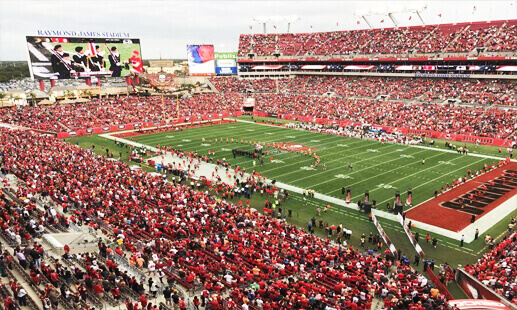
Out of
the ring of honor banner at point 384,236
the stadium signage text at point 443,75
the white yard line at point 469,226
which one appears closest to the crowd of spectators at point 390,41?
the stadium signage text at point 443,75

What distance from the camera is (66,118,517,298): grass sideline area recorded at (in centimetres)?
2080

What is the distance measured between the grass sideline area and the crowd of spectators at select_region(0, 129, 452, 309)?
2782 millimetres

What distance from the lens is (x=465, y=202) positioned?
1008 inches

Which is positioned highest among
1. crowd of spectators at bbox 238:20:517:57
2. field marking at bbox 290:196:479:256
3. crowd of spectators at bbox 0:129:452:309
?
crowd of spectators at bbox 238:20:517:57

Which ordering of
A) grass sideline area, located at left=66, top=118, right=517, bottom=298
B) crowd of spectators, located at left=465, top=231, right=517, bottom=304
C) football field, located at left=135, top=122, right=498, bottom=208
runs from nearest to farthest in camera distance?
crowd of spectators, located at left=465, top=231, right=517, bottom=304 → grass sideline area, located at left=66, top=118, right=517, bottom=298 → football field, located at left=135, top=122, right=498, bottom=208

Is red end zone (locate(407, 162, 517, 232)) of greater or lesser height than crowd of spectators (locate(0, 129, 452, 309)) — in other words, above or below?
below

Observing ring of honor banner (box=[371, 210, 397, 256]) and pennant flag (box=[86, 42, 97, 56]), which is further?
pennant flag (box=[86, 42, 97, 56])

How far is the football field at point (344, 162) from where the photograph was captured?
28859 millimetres

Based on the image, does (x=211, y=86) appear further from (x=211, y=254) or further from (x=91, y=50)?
(x=211, y=254)

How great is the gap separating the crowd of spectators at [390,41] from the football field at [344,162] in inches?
1179

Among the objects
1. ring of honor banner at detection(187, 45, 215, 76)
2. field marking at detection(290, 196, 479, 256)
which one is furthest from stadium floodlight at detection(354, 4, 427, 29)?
field marking at detection(290, 196, 479, 256)

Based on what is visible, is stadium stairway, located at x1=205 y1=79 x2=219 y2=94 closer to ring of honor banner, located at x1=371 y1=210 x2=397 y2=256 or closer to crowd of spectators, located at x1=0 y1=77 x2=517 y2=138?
crowd of spectators, located at x1=0 y1=77 x2=517 y2=138

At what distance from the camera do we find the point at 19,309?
1041 centimetres

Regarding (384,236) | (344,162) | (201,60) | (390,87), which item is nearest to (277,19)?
(201,60)
